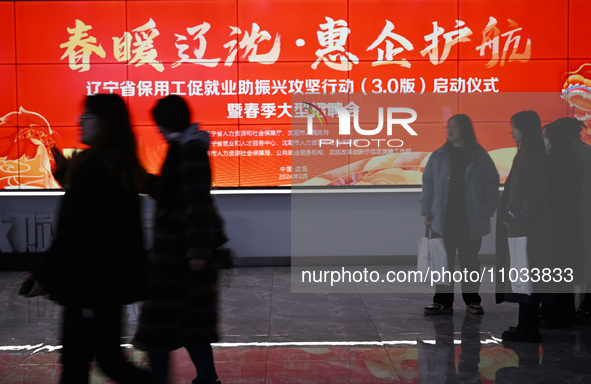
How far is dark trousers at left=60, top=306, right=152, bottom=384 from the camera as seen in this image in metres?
2.22

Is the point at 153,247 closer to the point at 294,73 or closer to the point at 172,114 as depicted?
the point at 172,114

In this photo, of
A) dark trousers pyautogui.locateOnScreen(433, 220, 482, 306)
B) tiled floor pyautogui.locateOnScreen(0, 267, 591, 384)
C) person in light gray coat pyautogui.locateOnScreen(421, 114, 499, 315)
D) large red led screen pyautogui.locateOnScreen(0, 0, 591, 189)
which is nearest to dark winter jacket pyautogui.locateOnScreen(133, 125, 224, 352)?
tiled floor pyautogui.locateOnScreen(0, 267, 591, 384)

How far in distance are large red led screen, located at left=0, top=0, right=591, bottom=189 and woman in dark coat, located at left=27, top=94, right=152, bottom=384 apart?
412cm

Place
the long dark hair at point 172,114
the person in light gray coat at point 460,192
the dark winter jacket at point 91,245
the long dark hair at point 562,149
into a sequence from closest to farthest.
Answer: the dark winter jacket at point 91,245 < the long dark hair at point 172,114 < the long dark hair at point 562,149 < the person in light gray coat at point 460,192

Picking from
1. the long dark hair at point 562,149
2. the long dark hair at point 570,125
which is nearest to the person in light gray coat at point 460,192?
the long dark hair at point 562,149

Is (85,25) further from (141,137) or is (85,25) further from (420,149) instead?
(420,149)

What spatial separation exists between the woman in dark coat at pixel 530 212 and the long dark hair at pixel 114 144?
8.27 ft

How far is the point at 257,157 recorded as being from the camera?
6.45 metres

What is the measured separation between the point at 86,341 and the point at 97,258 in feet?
1.00

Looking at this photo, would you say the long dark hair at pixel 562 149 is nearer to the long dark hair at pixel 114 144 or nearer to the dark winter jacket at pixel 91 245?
the long dark hair at pixel 114 144

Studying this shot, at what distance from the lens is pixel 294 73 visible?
6434mm

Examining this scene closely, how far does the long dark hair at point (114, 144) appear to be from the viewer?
227cm

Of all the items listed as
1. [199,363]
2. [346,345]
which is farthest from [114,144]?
[346,345]

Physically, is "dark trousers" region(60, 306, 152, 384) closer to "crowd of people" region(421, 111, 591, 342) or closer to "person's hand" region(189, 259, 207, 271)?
"person's hand" region(189, 259, 207, 271)
